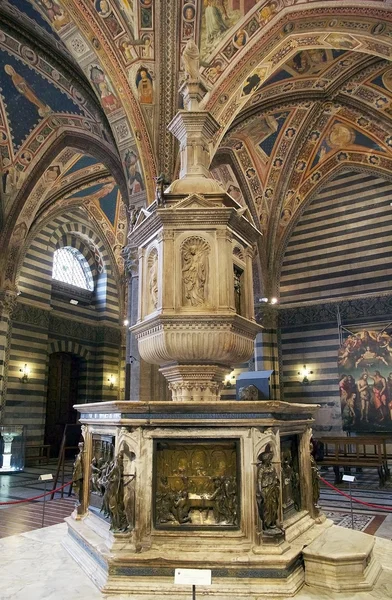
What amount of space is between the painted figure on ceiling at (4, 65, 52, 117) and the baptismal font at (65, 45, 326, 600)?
32.2 ft

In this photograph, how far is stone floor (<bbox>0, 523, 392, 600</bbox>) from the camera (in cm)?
306

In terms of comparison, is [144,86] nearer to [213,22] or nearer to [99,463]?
[213,22]

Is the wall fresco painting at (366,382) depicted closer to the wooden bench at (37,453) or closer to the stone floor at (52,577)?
the wooden bench at (37,453)

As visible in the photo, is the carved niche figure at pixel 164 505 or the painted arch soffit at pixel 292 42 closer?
the carved niche figure at pixel 164 505

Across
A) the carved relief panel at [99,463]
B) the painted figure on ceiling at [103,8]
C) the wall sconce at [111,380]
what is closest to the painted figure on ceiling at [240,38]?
the painted figure on ceiling at [103,8]

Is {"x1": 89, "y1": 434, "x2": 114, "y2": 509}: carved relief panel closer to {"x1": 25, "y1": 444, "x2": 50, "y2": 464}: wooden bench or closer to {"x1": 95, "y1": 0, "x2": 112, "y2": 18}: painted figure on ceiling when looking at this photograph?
{"x1": 95, "y1": 0, "x2": 112, "y2": 18}: painted figure on ceiling

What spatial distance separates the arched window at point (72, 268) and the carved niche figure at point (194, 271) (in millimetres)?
14845

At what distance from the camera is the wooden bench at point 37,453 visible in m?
15.0

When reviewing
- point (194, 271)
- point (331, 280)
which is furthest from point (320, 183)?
point (194, 271)

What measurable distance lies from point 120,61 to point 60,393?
41.1 ft

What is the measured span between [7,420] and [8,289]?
4217 millimetres

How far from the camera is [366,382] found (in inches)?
591

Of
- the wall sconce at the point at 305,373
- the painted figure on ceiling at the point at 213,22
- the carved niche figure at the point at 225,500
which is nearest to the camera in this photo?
the carved niche figure at the point at 225,500

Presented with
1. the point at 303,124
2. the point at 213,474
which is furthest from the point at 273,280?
the point at 213,474
